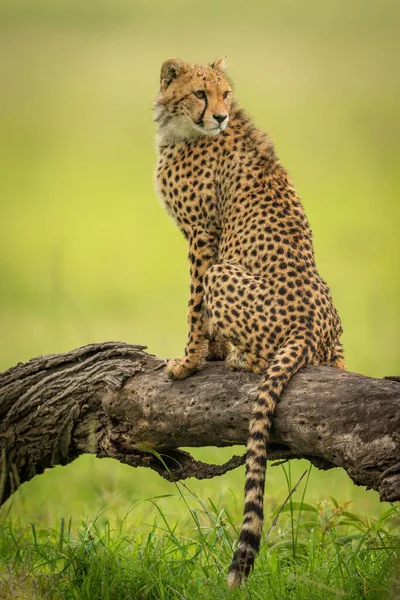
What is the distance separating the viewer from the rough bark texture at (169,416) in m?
2.77

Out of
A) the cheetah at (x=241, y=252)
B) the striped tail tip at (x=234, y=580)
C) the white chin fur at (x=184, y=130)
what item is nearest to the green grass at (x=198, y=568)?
the striped tail tip at (x=234, y=580)

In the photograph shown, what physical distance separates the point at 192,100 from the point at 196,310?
84 cm

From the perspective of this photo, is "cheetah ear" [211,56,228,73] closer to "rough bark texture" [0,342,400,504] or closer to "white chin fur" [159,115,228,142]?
"white chin fur" [159,115,228,142]

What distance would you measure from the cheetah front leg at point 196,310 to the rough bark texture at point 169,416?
1.9 inches

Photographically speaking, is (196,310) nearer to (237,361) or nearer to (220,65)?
(237,361)

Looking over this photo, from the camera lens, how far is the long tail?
2787 mm

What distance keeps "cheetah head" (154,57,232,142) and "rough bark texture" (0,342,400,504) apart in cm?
89

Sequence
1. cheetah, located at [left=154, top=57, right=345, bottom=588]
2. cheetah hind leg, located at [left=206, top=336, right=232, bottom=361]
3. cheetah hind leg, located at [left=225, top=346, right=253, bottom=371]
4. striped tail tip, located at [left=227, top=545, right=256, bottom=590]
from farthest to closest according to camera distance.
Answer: cheetah hind leg, located at [left=206, top=336, right=232, bottom=361]
cheetah hind leg, located at [left=225, top=346, right=253, bottom=371]
cheetah, located at [left=154, top=57, right=345, bottom=588]
striped tail tip, located at [left=227, top=545, right=256, bottom=590]

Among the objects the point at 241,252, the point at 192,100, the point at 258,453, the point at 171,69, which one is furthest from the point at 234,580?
the point at 171,69

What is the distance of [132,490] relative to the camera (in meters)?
5.54

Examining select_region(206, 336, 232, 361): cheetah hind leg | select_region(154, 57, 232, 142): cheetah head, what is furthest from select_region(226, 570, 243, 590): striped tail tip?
select_region(154, 57, 232, 142): cheetah head

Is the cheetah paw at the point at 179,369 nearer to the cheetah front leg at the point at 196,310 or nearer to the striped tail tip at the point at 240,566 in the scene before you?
the cheetah front leg at the point at 196,310

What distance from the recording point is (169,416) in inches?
128

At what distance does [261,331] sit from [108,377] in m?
0.64
